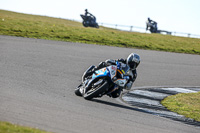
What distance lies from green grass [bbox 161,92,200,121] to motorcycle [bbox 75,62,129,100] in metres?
2.02

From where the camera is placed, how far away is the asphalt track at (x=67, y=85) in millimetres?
6441

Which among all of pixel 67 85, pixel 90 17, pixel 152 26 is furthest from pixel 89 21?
pixel 67 85

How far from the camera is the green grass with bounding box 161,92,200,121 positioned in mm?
9989

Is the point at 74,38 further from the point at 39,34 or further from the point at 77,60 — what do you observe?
the point at 77,60

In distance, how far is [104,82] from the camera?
8820mm

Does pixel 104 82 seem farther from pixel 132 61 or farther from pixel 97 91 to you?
pixel 132 61

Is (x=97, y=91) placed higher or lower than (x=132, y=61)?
lower

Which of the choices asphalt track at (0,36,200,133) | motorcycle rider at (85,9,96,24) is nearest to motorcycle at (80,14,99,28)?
motorcycle rider at (85,9,96,24)

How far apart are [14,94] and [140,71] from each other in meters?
8.99

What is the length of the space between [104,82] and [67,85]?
273cm

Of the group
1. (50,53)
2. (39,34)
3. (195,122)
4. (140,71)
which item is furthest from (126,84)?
(39,34)

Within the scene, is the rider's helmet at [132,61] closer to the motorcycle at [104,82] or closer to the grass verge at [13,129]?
the motorcycle at [104,82]

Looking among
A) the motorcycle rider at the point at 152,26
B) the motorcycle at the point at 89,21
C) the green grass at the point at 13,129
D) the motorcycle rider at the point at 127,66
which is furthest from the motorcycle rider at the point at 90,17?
the green grass at the point at 13,129

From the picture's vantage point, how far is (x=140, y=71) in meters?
16.5
